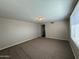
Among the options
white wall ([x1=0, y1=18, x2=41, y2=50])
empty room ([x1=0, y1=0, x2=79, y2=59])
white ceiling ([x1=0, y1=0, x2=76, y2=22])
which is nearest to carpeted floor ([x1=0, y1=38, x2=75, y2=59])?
empty room ([x1=0, y1=0, x2=79, y2=59])

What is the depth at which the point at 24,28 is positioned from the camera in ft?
18.2

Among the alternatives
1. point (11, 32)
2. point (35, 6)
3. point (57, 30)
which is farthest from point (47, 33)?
point (35, 6)

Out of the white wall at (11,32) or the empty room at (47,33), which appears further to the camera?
the white wall at (11,32)

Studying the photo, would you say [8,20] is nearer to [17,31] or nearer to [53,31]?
[17,31]

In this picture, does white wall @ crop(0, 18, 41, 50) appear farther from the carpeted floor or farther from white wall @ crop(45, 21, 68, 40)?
white wall @ crop(45, 21, 68, 40)

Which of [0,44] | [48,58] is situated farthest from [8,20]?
[48,58]

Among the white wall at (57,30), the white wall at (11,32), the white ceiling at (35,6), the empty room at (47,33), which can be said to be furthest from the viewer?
the white wall at (57,30)

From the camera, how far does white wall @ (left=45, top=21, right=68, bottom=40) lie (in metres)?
5.83

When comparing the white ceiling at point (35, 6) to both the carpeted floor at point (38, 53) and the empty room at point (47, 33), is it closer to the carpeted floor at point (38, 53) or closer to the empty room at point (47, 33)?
the empty room at point (47, 33)

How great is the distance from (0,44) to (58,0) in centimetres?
401

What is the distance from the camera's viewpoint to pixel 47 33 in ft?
24.8

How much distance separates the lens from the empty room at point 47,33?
245 centimetres

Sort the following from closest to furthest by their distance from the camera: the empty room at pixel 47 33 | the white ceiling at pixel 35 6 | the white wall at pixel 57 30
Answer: the white ceiling at pixel 35 6, the empty room at pixel 47 33, the white wall at pixel 57 30

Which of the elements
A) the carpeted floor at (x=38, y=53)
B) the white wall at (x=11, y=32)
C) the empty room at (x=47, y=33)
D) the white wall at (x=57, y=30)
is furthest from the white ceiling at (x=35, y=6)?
the white wall at (x=57, y=30)
